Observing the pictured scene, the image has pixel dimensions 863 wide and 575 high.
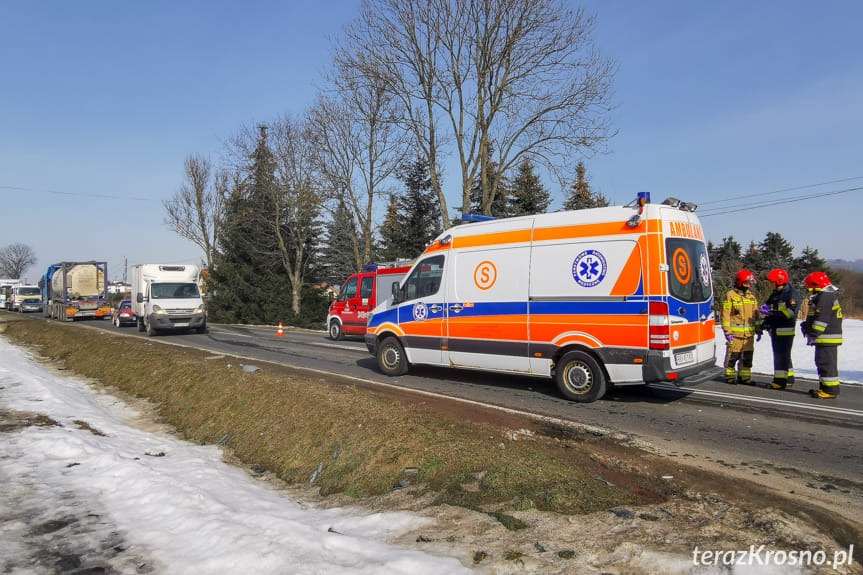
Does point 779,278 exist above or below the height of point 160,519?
above

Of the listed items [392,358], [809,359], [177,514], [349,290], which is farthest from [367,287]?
[177,514]

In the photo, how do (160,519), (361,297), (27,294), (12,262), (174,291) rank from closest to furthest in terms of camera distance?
(160,519), (361,297), (174,291), (27,294), (12,262)

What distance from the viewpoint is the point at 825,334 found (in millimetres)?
7945

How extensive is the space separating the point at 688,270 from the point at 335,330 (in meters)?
13.9

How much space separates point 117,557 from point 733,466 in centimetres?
510

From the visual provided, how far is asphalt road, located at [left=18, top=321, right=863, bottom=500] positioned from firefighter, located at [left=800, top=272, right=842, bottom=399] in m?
0.25

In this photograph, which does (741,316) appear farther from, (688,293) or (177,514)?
(177,514)

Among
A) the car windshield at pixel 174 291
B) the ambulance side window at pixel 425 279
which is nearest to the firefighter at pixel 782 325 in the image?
the ambulance side window at pixel 425 279

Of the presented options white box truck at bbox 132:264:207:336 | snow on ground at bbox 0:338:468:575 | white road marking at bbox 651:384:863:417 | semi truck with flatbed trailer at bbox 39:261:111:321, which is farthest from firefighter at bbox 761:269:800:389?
semi truck with flatbed trailer at bbox 39:261:111:321

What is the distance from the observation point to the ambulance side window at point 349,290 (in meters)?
18.4

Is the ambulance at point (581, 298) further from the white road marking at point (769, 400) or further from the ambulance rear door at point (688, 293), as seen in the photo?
the white road marking at point (769, 400)

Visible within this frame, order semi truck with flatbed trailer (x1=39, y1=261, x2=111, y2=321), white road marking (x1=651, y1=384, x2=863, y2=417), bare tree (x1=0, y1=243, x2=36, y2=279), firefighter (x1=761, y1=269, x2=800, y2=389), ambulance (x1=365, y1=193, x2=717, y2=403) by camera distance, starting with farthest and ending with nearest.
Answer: bare tree (x1=0, y1=243, x2=36, y2=279) < semi truck with flatbed trailer (x1=39, y1=261, x2=111, y2=321) < firefighter (x1=761, y1=269, x2=800, y2=389) < ambulance (x1=365, y1=193, x2=717, y2=403) < white road marking (x1=651, y1=384, x2=863, y2=417)

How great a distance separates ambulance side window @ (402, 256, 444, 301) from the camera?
9836mm

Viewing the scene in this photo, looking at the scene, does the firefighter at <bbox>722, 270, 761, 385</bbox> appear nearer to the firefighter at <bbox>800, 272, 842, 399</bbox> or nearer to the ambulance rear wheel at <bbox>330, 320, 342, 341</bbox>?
the firefighter at <bbox>800, 272, 842, 399</bbox>
